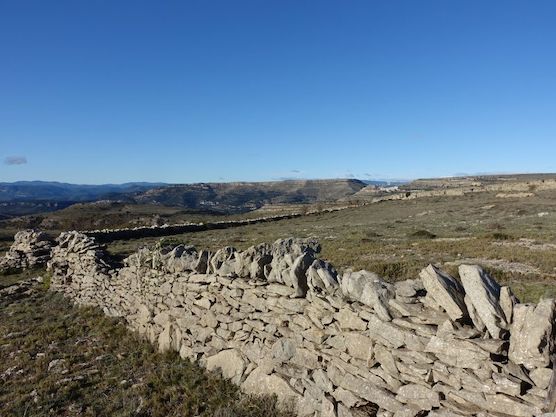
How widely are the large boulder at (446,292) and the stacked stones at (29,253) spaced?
976 inches

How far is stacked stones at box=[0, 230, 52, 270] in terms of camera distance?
79.0 ft

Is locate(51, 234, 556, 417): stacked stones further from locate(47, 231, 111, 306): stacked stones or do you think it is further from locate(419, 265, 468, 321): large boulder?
locate(47, 231, 111, 306): stacked stones

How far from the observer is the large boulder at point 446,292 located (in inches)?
187

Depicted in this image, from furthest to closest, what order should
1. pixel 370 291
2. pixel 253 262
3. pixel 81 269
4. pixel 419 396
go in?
→ pixel 81 269
pixel 253 262
pixel 370 291
pixel 419 396

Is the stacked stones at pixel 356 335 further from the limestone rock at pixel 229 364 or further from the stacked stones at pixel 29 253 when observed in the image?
the stacked stones at pixel 29 253

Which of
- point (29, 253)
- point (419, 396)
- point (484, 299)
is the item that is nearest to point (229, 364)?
point (419, 396)

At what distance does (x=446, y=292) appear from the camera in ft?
15.9

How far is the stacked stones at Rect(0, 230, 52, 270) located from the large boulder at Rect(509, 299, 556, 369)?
84.6 ft

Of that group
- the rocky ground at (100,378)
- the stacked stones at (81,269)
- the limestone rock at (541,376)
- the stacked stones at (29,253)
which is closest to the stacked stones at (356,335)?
the limestone rock at (541,376)

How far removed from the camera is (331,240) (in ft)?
88.3

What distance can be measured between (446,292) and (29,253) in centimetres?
2640

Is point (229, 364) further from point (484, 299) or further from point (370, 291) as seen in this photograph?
point (484, 299)

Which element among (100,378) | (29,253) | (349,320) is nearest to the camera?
(349,320)

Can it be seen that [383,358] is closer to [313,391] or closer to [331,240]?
[313,391]
